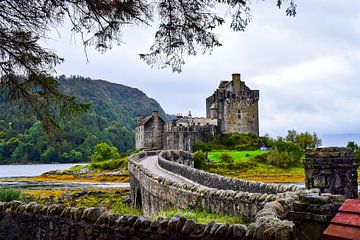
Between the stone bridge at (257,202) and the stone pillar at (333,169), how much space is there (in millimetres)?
461

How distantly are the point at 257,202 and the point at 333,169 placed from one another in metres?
1.42

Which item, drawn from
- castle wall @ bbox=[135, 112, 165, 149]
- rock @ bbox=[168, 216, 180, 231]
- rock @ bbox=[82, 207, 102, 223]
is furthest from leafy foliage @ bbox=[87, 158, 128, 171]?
rock @ bbox=[168, 216, 180, 231]

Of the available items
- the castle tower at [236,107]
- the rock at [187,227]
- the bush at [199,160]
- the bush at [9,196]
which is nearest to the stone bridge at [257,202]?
the rock at [187,227]

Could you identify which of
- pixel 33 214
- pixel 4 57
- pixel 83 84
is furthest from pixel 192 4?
pixel 83 84

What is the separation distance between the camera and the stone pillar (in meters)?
9.17

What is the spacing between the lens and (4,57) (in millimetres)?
10031

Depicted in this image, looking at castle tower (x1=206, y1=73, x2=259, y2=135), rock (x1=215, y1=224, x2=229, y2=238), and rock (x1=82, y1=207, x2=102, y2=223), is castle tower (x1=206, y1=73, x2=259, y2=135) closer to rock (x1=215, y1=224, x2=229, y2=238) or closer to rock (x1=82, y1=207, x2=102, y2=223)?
rock (x1=82, y1=207, x2=102, y2=223)

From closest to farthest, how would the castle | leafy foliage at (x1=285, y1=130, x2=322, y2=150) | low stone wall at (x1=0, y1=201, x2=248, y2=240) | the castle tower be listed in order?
low stone wall at (x1=0, y1=201, x2=248, y2=240) → leafy foliage at (x1=285, y1=130, x2=322, y2=150) → the castle → the castle tower

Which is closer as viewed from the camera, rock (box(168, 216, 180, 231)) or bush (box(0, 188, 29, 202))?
rock (box(168, 216, 180, 231))

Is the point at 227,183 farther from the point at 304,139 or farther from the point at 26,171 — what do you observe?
the point at 26,171

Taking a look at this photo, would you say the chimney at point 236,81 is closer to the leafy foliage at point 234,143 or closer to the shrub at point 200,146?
the leafy foliage at point 234,143

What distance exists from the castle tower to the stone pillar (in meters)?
55.6

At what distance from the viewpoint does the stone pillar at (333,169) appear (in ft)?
30.1

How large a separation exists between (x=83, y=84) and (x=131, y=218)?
576 feet
